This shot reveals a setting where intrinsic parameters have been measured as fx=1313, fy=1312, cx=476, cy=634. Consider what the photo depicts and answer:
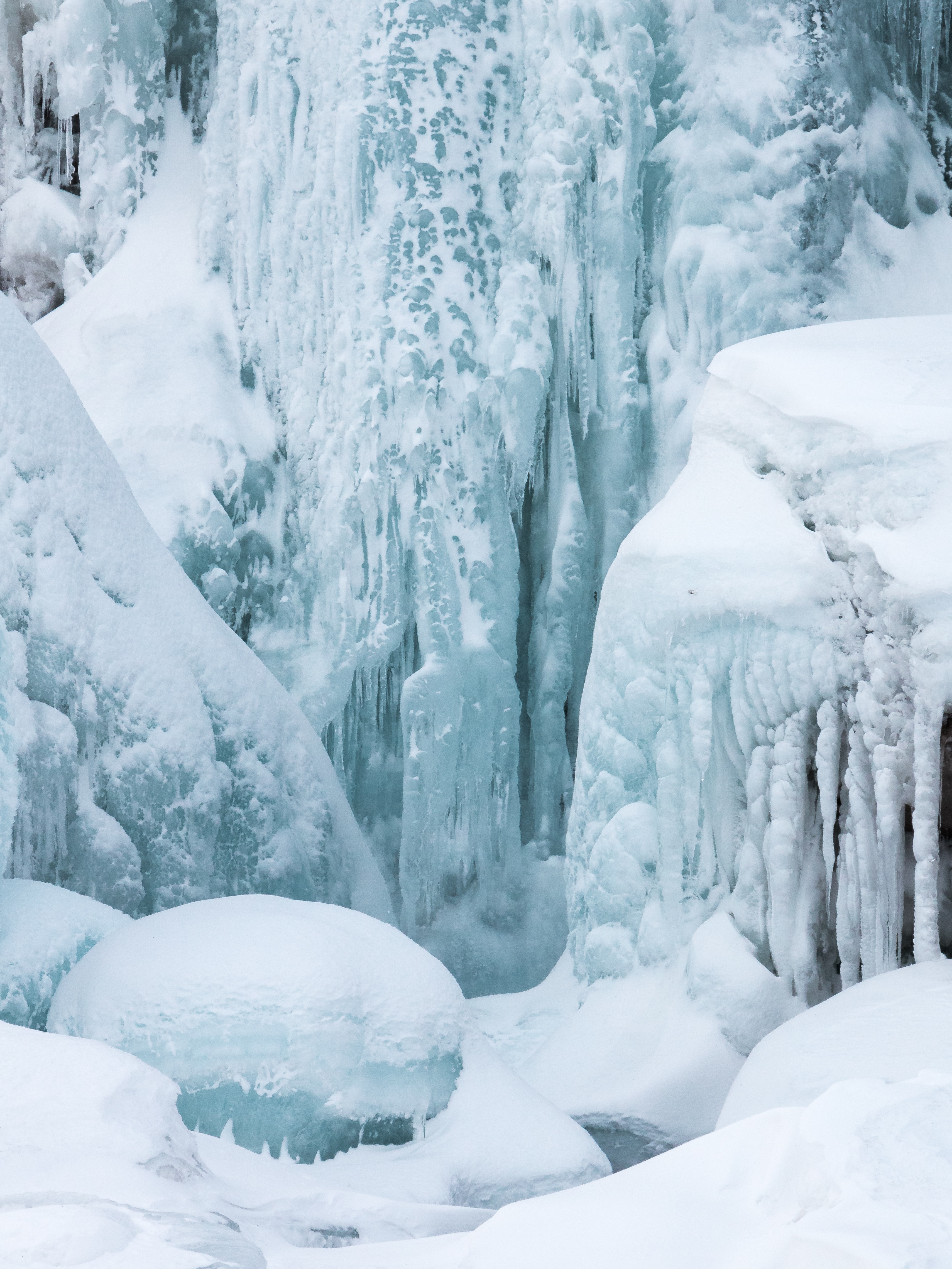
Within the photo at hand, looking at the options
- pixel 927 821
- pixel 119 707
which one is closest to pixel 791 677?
pixel 927 821

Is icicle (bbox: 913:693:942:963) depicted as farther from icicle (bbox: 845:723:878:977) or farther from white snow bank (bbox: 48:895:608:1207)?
white snow bank (bbox: 48:895:608:1207)

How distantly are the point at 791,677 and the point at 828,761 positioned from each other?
0.83ft

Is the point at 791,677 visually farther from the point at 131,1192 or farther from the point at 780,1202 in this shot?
the point at 131,1192

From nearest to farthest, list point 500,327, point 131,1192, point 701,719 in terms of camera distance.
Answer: point 131,1192, point 701,719, point 500,327

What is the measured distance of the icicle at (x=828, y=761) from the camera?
Answer: 353cm

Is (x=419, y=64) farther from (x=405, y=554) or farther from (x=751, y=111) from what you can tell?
(x=405, y=554)

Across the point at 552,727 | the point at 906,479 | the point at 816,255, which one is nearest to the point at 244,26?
the point at 816,255

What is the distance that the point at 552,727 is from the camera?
5809mm

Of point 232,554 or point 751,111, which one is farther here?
point 232,554

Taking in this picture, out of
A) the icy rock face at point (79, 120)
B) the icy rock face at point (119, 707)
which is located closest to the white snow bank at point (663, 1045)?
the icy rock face at point (119, 707)

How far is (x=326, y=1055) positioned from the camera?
3.25m

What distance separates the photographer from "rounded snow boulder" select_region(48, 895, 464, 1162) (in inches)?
126

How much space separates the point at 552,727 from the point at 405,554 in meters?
1.00

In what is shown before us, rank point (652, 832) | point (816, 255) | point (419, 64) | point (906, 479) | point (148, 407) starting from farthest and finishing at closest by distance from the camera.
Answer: point (148, 407), point (419, 64), point (816, 255), point (652, 832), point (906, 479)
